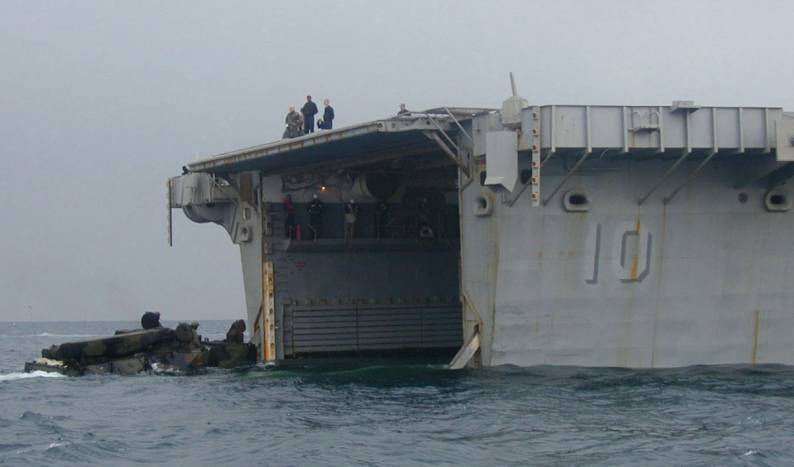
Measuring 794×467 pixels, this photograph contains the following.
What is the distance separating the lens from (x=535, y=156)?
83.3 feet

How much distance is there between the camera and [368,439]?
19078 mm

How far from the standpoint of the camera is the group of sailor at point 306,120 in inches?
1325

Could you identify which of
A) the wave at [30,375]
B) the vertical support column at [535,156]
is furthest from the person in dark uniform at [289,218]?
the vertical support column at [535,156]

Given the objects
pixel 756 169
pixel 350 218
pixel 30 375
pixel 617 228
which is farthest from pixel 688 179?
pixel 30 375

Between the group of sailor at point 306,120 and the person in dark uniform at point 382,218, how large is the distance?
2774 millimetres

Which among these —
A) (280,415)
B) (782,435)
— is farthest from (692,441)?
(280,415)

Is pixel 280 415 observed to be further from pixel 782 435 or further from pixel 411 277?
pixel 411 277

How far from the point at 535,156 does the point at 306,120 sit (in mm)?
10352

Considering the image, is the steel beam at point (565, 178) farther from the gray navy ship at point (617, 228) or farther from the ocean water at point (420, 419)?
the ocean water at point (420, 419)

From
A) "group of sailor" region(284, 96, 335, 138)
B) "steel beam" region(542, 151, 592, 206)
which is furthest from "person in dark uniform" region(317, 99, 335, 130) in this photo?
"steel beam" region(542, 151, 592, 206)

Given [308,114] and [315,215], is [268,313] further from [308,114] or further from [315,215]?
[308,114]

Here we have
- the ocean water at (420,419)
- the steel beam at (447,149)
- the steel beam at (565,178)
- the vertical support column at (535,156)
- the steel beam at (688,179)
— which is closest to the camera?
the ocean water at (420,419)

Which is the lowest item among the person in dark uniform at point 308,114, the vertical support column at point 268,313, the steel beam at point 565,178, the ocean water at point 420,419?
the ocean water at point 420,419

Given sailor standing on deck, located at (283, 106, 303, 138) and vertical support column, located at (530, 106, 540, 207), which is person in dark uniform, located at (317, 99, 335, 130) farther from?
vertical support column, located at (530, 106, 540, 207)
